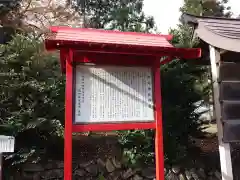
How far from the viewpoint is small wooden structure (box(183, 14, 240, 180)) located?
14.3 ft

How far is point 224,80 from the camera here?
4.64m

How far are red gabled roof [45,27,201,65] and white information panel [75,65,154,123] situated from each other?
44 cm

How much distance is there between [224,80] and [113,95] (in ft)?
7.74

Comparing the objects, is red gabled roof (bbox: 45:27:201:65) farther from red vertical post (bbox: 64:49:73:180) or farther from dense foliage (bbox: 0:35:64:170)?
dense foliage (bbox: 0:35:64:170)

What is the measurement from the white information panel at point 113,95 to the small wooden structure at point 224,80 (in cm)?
152

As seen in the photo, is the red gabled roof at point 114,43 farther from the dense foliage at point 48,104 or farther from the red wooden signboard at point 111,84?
the dense foliage at point 48,104

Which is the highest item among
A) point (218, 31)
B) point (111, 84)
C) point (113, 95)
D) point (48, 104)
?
point (218, 31)

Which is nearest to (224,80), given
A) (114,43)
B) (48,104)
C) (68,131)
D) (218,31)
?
(218,31)

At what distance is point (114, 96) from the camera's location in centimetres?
380

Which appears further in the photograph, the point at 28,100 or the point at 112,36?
the point at 28,100

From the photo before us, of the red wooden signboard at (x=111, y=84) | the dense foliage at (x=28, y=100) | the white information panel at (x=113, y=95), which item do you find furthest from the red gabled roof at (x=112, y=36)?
the dense foliage at (x=28, y=100)

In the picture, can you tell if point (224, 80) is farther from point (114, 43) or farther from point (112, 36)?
point (114, 43)

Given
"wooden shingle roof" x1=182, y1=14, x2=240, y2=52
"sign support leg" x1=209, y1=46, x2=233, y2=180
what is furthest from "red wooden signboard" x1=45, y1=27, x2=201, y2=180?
"sign support leg" x1=209, y1=46, x2=233, y2=180

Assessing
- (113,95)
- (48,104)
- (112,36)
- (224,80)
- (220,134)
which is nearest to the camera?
(113,95)
